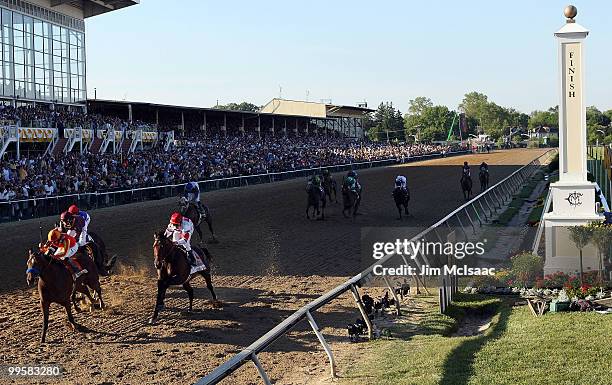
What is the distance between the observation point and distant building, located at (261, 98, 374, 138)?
76.8 metres

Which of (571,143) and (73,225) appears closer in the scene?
(73,225)

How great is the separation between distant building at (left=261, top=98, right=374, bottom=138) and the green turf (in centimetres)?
6481

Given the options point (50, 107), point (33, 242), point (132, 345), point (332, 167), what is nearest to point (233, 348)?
point (132, 345)

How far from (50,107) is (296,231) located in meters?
26.0

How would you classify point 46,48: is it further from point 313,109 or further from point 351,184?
point 313,109

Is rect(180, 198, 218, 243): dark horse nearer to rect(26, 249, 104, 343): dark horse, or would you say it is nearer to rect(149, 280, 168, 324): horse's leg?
rect(149, 280, 168, 324): horse's leg

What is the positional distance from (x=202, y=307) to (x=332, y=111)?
225 ft

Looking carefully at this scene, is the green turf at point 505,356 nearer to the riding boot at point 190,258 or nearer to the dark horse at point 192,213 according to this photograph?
the riding boot at point 190,258

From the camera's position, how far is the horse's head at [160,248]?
880 cm

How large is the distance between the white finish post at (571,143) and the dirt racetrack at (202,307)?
233 cm

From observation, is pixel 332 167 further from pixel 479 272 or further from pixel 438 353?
pixel 438 353

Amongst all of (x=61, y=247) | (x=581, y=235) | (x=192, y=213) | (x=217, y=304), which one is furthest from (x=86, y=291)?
(x=581, y=235)

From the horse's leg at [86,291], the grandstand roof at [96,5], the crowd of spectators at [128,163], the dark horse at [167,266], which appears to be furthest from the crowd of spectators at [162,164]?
the dark horse at [167,266]

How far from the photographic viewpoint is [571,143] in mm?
9898
